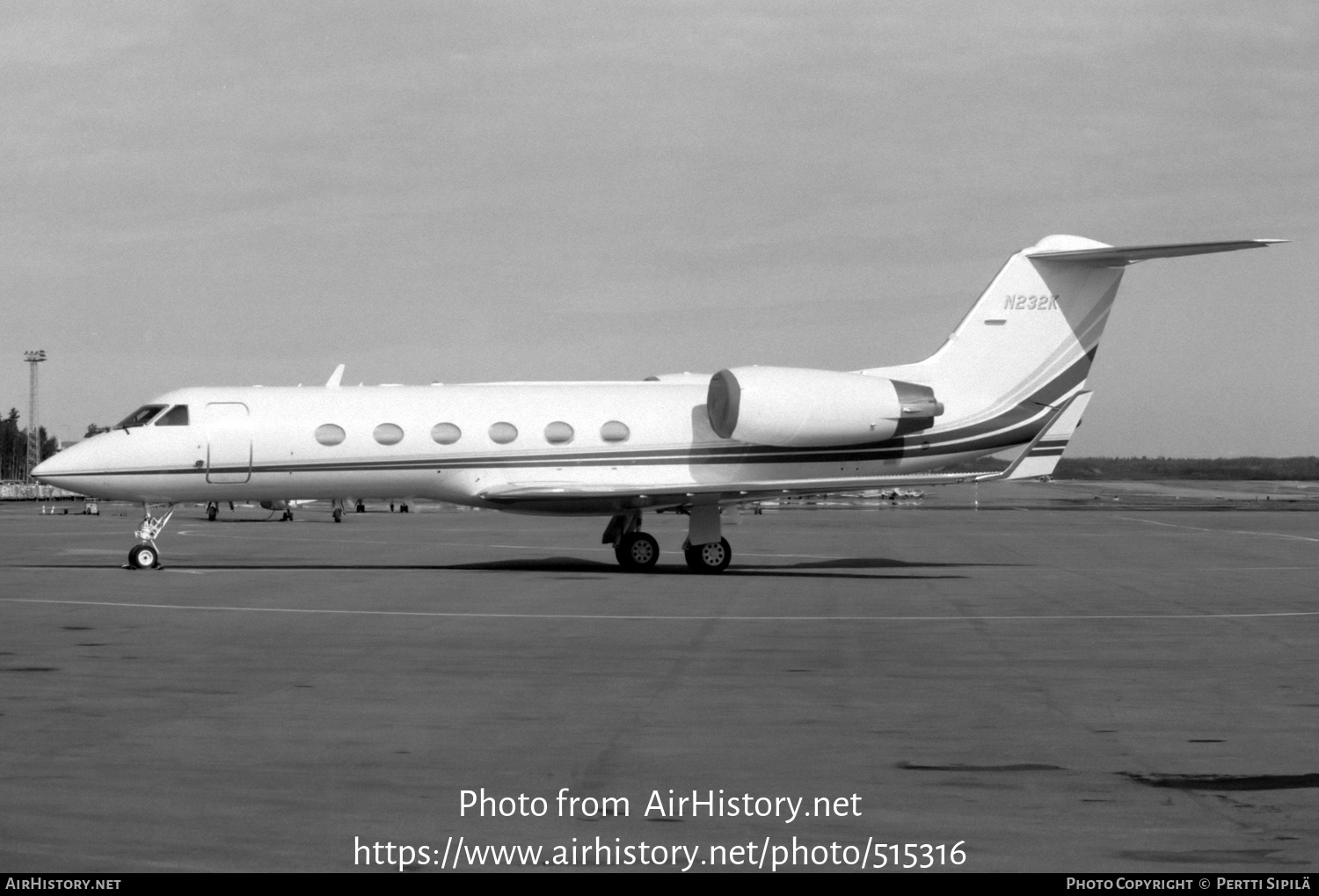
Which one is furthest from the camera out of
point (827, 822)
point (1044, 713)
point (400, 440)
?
point (400, 440)

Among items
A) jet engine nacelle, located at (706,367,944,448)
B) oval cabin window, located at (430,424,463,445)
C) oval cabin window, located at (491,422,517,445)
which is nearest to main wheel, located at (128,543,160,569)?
oval cabin window, located at (430,424,463,445)

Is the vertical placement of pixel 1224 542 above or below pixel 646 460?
below

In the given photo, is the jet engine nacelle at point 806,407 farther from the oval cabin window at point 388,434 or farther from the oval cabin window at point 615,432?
the oval cabin window at point 388,434

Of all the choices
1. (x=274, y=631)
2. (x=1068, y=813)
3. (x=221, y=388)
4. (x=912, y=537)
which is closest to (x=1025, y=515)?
(x=912, y=537)

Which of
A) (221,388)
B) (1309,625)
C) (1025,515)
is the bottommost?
(1025,515)

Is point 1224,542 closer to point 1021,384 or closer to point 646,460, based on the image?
point 1021,384

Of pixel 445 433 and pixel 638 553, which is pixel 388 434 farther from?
pixel 638 553

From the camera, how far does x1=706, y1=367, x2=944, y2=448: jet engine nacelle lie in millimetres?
25016

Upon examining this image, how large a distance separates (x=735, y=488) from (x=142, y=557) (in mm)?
Result: 10447

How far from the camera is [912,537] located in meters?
38.8

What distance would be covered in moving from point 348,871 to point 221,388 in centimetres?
2062

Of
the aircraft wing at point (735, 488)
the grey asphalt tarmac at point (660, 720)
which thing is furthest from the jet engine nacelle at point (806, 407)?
the grey asphalt tarmac at point (660, 720)

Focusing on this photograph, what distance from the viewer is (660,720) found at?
9.80m
